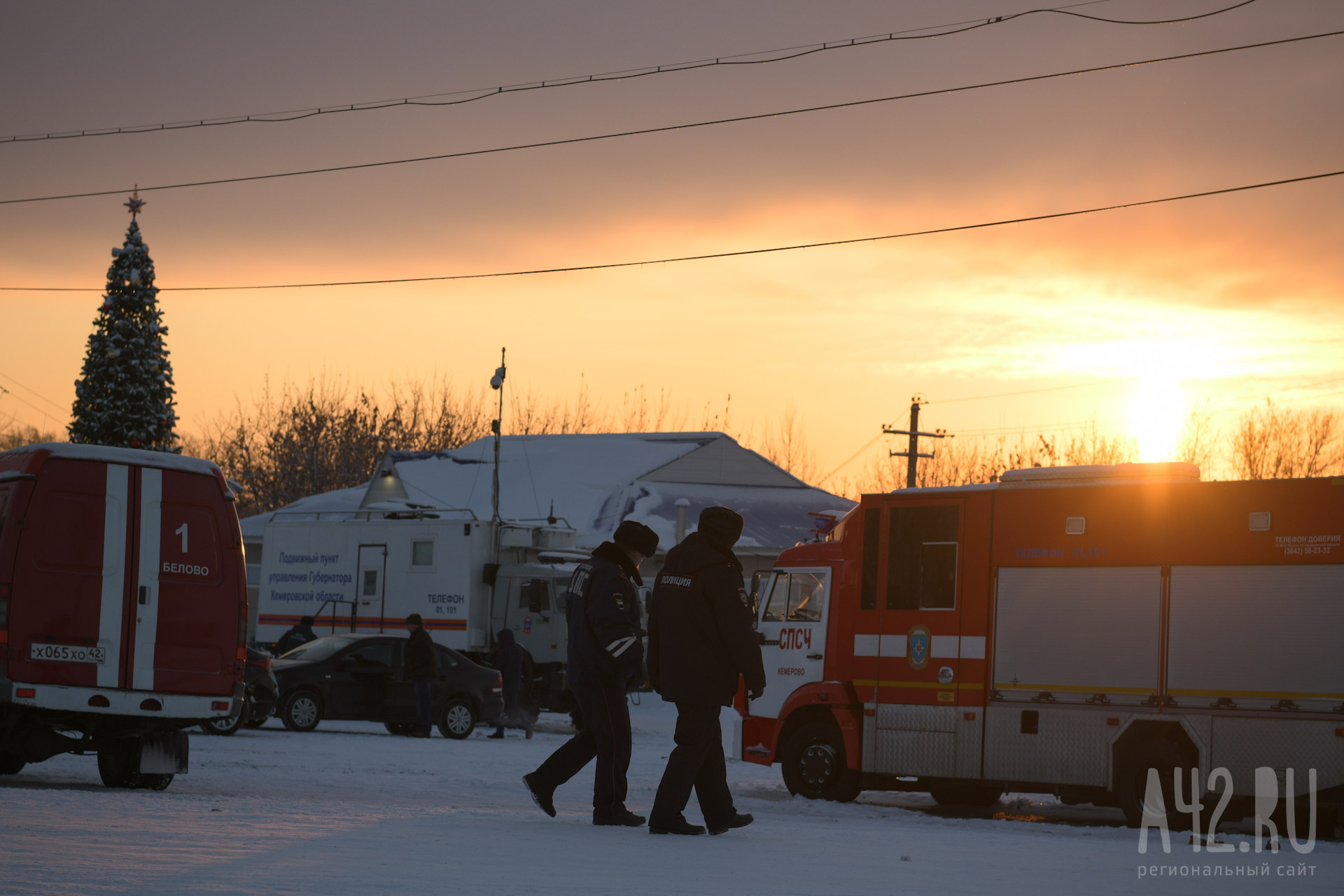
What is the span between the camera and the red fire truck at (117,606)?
11.5 metres

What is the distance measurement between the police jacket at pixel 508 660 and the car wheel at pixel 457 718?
0.74 metres

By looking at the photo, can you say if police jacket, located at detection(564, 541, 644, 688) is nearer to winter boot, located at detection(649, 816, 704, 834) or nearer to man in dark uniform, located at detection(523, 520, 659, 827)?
man in dark uniform, located at detection(523, 520, 659, 827)

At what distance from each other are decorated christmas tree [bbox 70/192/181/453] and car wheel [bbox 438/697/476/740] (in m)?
26.9

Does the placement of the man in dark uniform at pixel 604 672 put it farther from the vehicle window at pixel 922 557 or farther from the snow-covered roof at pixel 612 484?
the snow-covered roof at pixel 612 484

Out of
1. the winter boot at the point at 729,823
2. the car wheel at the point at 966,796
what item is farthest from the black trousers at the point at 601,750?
the car wheel at the point at 966,796

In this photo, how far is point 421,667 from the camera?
21562mm

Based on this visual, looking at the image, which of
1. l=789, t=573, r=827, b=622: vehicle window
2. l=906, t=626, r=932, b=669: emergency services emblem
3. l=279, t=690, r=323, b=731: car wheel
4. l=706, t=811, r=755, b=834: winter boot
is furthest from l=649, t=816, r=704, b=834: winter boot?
l=279, t=690, r=323, b=731: car wheel

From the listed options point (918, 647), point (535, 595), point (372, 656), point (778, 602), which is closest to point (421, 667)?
point (372, 656)

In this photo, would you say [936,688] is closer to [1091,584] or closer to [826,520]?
[1091,584]

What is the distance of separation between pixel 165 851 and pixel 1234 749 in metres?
8.65

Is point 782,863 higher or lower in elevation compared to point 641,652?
lower

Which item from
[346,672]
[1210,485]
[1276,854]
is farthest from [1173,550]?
[346,672]

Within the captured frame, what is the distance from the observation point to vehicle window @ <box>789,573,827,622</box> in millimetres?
14695

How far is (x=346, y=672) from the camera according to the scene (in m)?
22.4
